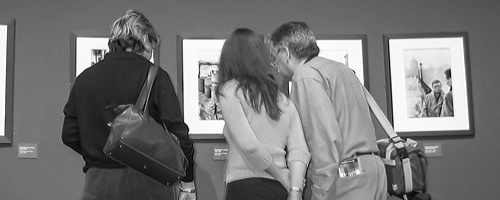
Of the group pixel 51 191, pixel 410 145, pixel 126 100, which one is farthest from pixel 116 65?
pixel 51 191

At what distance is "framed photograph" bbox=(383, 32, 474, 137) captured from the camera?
3975mm

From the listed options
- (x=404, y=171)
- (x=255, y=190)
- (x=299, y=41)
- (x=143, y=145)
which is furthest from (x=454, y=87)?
(x=143, y=145)

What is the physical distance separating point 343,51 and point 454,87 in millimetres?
891

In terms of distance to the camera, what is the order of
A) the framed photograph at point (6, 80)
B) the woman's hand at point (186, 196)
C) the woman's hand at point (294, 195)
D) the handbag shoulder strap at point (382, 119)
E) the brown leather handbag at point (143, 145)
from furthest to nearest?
the framed photograph at point (6, 80) < the handbag shoulder strap at point (382, 119) < the woman's hand at point (186, 196) < the woman's hand at point (294, 195) < the brown leather handbag at point (143, 145)

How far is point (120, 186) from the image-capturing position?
7.31 ft

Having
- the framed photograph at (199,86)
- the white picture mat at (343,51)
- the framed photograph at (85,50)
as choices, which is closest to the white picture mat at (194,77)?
the framed photograph at (199,86)

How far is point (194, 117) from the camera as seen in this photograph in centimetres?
388

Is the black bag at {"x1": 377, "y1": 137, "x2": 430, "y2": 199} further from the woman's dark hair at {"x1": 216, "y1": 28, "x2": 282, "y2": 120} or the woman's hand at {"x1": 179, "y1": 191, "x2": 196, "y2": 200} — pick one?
the woman's hand at {"x1": 179, "y1": 191, "x2": 196, "y2": 200}

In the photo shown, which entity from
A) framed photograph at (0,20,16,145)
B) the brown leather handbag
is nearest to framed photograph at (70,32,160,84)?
framed photograph at (0,20,16,145)

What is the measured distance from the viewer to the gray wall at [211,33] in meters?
3.85

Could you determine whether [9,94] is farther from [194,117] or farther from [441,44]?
[441,44]

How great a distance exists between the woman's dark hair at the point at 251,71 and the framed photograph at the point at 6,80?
2.14 meters

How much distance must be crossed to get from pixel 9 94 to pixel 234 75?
223 cm

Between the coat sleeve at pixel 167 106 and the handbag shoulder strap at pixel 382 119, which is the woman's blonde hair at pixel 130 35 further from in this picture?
the handbag shoulder strap at pixel 382 119
